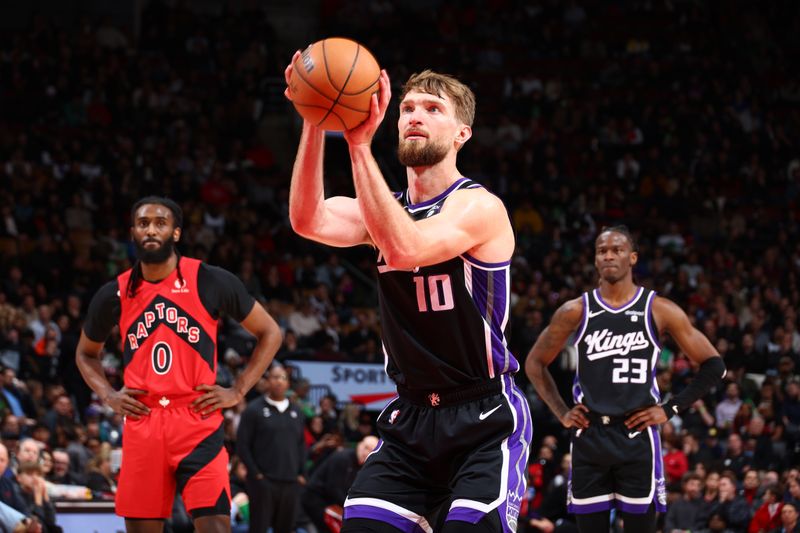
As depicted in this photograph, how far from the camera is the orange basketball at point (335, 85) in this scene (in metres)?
3.92

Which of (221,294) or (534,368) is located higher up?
(221,294)

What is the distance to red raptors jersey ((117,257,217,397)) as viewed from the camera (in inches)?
256

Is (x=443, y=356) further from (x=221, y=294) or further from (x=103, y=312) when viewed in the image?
(x=103, y=312)

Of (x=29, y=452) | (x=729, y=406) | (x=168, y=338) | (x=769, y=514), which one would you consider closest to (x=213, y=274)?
(x=168, y=338)

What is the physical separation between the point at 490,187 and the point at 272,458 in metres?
11.6

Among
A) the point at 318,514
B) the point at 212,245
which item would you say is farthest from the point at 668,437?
the point at 212,245

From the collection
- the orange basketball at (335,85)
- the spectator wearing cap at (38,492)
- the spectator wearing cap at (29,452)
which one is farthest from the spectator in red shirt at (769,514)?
the orange basketball at (335,85)

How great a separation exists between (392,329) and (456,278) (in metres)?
0.32

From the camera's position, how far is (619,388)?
7.33 meters

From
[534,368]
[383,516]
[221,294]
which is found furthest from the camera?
[534,368]

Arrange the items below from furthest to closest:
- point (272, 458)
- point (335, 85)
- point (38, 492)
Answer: point (272, 458) < point (38, 492) < point (335, 85)

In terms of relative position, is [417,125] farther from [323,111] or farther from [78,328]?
[78,328]

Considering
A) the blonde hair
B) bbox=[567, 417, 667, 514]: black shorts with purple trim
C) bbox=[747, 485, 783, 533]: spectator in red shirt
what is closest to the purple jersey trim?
the blonde hair

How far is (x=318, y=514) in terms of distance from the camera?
40.1ft
